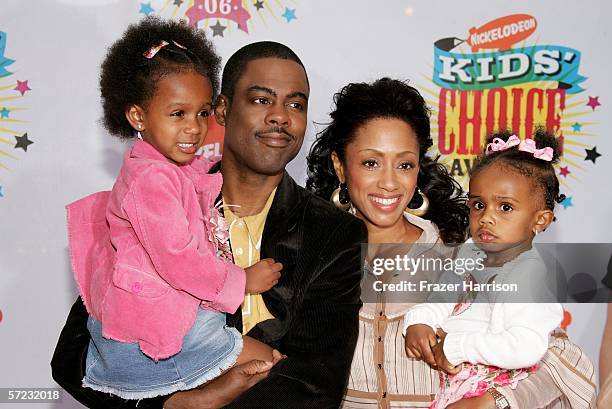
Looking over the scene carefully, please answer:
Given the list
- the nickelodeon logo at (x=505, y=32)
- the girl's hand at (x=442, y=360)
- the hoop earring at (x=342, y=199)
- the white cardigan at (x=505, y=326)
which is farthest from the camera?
the nickelodeon logo at (x=505, y=32)

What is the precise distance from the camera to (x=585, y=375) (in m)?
2.08

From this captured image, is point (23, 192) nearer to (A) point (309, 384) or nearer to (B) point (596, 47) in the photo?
(A) point (309, 384)

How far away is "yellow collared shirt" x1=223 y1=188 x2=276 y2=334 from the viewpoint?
199 centimetres

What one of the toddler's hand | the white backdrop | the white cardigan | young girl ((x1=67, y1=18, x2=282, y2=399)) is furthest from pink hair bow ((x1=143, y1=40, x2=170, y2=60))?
the white cardigan

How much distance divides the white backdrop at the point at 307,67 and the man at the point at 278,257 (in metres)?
0.73

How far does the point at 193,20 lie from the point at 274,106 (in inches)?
37.8

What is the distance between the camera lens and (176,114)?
1.89m

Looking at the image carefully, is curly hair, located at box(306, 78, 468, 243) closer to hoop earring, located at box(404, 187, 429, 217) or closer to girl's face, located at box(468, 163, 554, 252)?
hoop earring, located at box(404, 187, 429, 217)

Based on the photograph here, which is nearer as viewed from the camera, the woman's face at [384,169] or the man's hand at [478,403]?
the man's hand at [478,403]

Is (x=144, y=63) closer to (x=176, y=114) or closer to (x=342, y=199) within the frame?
(x=176, y=114)

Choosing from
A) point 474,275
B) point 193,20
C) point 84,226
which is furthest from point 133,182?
point 193,20

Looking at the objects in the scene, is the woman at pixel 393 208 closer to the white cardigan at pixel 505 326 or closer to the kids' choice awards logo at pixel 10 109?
the white cardigan at pixel 505 326

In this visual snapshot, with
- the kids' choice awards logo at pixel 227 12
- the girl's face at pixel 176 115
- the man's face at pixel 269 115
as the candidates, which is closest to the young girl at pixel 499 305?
the man's face at pixel 269 115

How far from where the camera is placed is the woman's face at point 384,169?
7.25 feet
